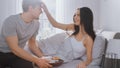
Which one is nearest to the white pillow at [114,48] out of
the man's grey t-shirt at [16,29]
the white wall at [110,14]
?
the man's grey t-shirt at [16,29]

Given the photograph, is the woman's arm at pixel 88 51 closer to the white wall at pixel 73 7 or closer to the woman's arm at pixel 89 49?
the woman's arm at pixel 89 49

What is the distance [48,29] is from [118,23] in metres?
1.30

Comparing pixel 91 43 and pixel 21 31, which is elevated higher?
pixel 21 31

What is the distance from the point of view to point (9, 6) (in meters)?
3.60

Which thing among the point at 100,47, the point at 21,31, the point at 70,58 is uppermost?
the point at 21,31

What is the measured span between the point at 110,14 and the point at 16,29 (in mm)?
1846

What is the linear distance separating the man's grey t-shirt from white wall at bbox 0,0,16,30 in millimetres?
1362

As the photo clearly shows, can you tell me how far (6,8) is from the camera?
3580 mm

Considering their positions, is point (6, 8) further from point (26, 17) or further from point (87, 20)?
point (87, 20)

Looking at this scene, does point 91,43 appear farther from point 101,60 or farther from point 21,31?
point 21,31

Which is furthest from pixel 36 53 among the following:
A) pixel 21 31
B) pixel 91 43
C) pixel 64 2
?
pixel 64 2

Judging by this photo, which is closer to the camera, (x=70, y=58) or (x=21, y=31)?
(x=21, y=31)

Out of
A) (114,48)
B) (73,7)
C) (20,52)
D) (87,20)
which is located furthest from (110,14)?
(20,52)

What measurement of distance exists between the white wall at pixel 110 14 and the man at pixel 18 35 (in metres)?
1.45
